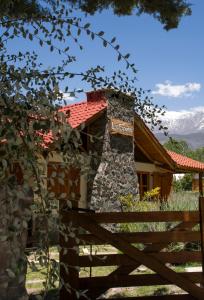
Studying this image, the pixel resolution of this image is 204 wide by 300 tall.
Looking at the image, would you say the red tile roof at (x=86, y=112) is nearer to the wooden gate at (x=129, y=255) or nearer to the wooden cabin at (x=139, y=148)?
the wooden cabin at (x=139, y=148)

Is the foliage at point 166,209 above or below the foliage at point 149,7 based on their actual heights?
below

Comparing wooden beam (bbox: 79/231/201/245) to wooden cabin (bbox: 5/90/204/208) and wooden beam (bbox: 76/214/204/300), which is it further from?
wooden cabin (bbox: 5/90/204/208)

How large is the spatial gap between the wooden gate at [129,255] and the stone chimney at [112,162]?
8562 mm

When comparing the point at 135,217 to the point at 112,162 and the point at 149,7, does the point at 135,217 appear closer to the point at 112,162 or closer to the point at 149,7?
the point at 149,7

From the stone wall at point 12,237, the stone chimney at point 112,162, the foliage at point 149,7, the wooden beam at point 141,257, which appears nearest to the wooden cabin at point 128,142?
the stone chimney at point 112,162

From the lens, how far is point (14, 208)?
2.55m

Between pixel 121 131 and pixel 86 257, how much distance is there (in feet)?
35.5

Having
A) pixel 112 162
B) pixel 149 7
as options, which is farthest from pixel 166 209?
pixel 149 7

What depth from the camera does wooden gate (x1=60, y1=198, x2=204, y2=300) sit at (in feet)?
14.9

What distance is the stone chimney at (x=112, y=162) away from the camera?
1406 cm

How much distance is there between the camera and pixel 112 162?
587 inches

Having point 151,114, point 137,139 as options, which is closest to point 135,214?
point 151,114

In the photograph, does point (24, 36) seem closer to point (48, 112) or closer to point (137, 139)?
point (48, 112)

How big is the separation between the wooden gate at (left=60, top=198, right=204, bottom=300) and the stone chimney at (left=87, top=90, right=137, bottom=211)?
28.1 feet
